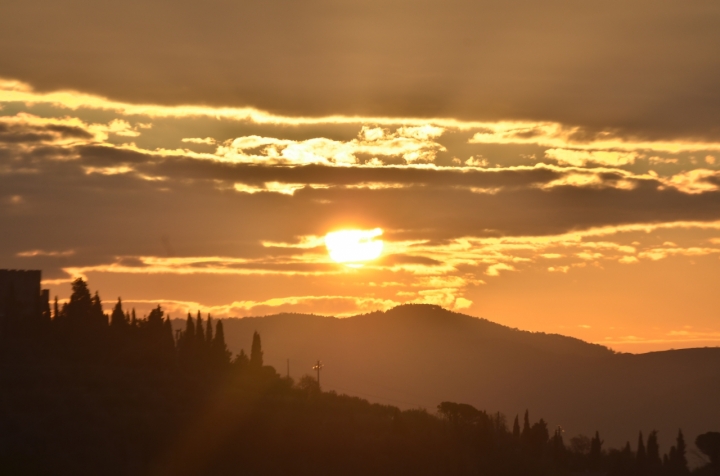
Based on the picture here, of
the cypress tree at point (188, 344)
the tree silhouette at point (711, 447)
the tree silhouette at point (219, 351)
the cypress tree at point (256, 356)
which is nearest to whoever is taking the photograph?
the cypress tree at point (188, 344)

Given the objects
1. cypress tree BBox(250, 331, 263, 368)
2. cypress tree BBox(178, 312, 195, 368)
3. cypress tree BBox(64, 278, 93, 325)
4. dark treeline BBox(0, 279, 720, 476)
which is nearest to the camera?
dark treeline BBox(0, 279, 720, 476)

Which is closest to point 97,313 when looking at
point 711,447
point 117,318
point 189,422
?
point 117,318

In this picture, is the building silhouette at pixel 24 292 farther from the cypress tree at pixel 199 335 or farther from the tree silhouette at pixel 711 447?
the tree silhouette at pixel 711 447

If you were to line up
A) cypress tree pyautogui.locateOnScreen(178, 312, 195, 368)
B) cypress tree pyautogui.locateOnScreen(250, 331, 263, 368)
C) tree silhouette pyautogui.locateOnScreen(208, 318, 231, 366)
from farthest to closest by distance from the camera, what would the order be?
cypress tree pyautogui.locateOnScreen(250, 331, 263, 368) → tree silhouette pyautogui.locateOnScreen(208, 318, 231, 366) → cypress tree pyautogui.locateOnScreen(178, 312, 195, 368)

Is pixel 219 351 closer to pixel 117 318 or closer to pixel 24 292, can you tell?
pixel 117 318

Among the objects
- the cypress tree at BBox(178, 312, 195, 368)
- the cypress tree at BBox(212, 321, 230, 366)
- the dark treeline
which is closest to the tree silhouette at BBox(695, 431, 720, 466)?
the dark treeline

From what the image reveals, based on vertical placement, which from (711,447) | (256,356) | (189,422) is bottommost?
(711,447)

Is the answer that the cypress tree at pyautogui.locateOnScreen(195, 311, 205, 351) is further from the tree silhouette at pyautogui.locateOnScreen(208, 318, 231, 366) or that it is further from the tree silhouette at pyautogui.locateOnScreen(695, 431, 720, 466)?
the tree silhouette at pyautogui.locateOnScreen(695, 431, 720, 466)

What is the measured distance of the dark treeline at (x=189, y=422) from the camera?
9588 cm

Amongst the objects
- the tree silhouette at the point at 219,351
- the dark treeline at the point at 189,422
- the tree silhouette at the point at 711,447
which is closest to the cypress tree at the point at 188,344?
the dark treeline at the point at 189,422

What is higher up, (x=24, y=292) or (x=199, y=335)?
(x=24, y=292)

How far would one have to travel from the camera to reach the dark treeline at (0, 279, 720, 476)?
315 ft

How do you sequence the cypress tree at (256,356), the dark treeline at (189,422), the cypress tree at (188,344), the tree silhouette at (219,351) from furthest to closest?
the cypress tree at (256,356), the tree silhouette at (219,351), the cypress tree at (188,344), the dark treeline at (189,422)

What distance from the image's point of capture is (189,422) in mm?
109688
